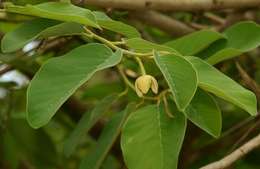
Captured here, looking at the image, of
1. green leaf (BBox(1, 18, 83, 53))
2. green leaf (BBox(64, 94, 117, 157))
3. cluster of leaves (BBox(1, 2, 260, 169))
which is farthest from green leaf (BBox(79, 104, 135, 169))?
green leaf (BBox(1, 18, 83, 53))

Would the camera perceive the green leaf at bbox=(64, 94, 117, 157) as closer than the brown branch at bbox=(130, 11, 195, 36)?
Yes

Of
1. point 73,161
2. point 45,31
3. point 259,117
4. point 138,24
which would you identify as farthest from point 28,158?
point 45,31

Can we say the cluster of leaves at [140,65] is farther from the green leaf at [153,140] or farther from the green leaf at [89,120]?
the green leaf at [89,120]

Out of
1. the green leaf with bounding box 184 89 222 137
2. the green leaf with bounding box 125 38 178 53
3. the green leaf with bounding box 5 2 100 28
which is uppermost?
the green leaf with bounding box 5 2 100 28

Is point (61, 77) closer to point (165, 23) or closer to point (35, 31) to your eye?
point (35, 31)

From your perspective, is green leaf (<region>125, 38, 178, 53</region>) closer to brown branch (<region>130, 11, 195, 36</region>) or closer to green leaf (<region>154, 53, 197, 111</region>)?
green leaf (<region>154, 53, 197, 111</region>)

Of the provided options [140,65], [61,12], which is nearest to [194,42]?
[140,65]

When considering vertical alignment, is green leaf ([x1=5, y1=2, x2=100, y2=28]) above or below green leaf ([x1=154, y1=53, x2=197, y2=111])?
above
